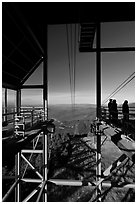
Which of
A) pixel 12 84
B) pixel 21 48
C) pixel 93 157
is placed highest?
pixel 21 48

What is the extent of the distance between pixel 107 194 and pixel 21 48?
9014 millimetres

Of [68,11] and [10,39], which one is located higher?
[68,11]

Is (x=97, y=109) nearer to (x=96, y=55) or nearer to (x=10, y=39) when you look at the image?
(x=96, y=55)

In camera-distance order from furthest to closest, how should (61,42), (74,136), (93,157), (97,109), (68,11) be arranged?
(74,136) < (93,157) < (61,42) < (97,109) < (68,11)

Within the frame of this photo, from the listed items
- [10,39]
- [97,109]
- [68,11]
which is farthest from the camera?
[97,109]

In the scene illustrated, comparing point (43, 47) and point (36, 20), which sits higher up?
point (36, 20)

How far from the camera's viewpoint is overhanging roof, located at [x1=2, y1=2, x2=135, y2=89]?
6453 millimetres

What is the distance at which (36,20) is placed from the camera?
7664 mm

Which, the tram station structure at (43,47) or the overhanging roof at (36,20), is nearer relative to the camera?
the tram station structure at (43,47)

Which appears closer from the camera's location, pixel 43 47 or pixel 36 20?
pixel 36 20

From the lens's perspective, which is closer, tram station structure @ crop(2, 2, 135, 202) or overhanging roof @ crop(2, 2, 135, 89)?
tram station structure @ crop(2, 2, 135, 202)

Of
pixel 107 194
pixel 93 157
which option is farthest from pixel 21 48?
pixel 93 157

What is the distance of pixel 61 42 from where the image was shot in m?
10.4

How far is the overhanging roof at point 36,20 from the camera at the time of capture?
254 inches
